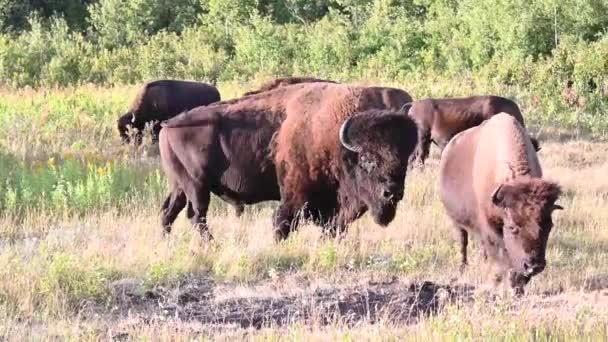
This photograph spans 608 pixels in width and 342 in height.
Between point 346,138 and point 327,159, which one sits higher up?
point 346,138

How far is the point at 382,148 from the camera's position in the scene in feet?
25.8

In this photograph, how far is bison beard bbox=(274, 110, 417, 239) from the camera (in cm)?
784

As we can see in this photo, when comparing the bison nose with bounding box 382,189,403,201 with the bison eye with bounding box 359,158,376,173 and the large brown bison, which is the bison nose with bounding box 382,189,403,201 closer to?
the bison eye with bounding box 359,158,376,173

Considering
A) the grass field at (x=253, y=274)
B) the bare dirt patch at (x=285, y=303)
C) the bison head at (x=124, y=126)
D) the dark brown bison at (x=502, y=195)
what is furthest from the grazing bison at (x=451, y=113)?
the bare dirt patch at (x=285, y=303)

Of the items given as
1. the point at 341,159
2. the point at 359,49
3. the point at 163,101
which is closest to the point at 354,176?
the point at 341,159

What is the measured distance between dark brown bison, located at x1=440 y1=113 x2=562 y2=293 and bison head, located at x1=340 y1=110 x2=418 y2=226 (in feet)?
1.77

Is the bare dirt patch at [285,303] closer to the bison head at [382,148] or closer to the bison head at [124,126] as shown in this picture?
the bison head at [382,148]

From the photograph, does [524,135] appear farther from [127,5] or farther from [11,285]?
[127,5]

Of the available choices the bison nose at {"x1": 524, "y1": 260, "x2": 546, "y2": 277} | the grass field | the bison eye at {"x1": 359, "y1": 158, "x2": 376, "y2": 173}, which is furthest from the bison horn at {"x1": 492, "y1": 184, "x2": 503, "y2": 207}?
the bison eye at {"x1": 359, "y1": 158, "x2": 376, "y2": 173}

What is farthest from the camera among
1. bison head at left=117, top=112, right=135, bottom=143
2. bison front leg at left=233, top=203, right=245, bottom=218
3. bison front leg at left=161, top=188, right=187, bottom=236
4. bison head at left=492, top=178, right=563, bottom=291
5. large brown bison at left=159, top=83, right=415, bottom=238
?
bison head at left=117, top=112, right=135, bottom=143

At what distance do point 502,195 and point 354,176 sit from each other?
2.12 meters

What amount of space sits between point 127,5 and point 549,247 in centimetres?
3632

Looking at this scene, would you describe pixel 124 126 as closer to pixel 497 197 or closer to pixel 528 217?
pixel 497 197

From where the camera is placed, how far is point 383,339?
5.06 meters
